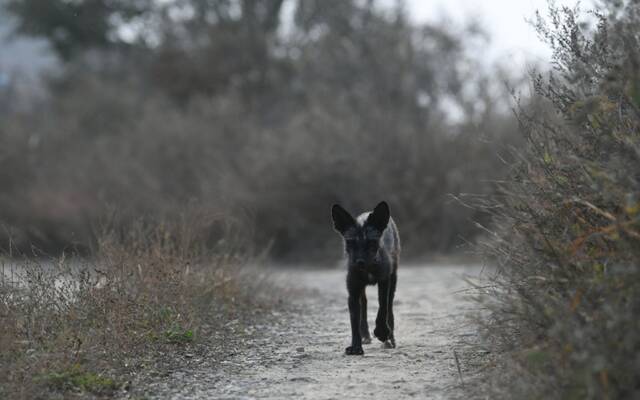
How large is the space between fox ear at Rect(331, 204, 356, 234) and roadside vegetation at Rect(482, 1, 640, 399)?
146cm

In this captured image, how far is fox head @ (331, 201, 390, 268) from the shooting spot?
953 centimetres

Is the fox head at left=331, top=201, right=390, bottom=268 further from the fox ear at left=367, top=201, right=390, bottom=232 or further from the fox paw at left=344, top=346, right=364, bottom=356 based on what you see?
the fox paw at left=344, top=346, right=364, bottom=356

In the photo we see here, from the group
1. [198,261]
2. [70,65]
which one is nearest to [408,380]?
[198,261]

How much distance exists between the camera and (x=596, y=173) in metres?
7.03

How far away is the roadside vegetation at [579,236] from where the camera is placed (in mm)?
6273

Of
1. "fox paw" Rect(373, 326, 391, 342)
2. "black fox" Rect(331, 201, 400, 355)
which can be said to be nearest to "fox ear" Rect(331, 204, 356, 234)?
"black fox" Rect(331, 201, 400, 355)

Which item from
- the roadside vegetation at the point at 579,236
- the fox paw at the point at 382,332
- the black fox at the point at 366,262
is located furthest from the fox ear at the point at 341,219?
the roadside vegetation at the point at 579,236

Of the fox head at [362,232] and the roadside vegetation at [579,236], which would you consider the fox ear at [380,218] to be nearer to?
the fox head at [362,232]

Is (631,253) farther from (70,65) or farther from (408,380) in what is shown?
(70,65)

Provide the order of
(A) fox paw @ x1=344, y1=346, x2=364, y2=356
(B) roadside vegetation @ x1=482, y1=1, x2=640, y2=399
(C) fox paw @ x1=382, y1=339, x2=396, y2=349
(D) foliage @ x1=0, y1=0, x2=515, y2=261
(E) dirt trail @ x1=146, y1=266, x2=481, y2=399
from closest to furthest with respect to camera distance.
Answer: (B) roadside vegetation @ x1=482, y1=1, x2=640, y2=399 < (E) dirt trail @ x1=146, y1=266, x2=481, y2=399 < (A) fox paw @ x1=344, y1=346, x2=364, y2=356 < (C) fox paw @ x1=382, y1=339, x2=396, y2=349 < (D) foliage @ x1=0, y1=0, x2=515, y2=261

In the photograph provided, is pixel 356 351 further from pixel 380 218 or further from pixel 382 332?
pixel 380 218

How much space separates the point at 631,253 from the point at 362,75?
75.1ft

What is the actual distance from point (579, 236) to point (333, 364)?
8.63ft

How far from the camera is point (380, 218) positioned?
977 cm
